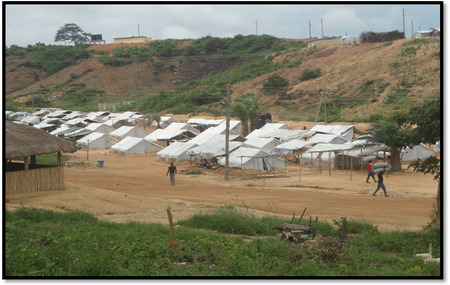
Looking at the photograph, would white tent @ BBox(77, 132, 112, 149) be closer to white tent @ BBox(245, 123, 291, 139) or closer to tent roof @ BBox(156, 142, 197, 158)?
tent roof @ BBox(156, 142, 197, 158)

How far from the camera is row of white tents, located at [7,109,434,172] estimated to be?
31.9 metres

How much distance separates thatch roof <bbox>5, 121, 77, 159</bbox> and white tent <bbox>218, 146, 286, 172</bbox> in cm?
1389

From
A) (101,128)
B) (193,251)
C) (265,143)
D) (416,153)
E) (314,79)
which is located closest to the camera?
(193,251)

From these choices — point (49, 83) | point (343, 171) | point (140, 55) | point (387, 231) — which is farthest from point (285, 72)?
point (387, 231)

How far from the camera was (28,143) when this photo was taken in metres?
17.8

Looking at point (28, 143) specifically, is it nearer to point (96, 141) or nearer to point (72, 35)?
point (96, 141)

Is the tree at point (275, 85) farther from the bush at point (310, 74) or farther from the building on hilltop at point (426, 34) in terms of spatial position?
the building on hilltop at point (426, 34)

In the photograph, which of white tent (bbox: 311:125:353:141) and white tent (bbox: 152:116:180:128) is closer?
white tent (bbox: 311:125:353:141)

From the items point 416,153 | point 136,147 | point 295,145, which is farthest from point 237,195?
point 136,147

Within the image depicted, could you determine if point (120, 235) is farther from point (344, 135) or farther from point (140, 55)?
point (140, 55)

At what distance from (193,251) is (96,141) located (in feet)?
130

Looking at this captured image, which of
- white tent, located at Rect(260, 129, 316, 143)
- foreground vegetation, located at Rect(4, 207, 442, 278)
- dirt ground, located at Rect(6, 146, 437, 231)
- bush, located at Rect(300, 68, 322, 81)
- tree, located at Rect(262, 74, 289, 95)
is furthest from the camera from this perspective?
bush, located at Rect(300, 68, 322, 81)

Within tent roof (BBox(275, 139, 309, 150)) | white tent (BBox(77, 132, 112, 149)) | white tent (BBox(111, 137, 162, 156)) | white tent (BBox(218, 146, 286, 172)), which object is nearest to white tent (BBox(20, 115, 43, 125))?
white tent (BBox(77, 132, 112, 149))

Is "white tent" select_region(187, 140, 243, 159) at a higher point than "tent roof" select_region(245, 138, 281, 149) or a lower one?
lower
